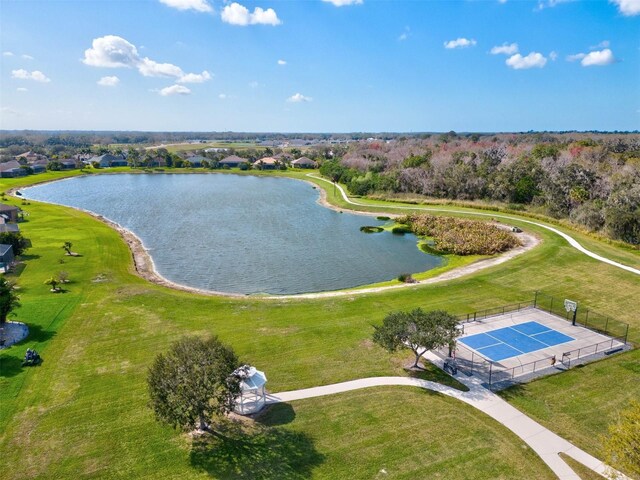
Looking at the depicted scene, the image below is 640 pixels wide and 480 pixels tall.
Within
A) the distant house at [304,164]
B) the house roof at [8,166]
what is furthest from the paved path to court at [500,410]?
the distant house at [304,164]

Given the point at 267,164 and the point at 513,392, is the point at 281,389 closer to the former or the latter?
the point at 513,392

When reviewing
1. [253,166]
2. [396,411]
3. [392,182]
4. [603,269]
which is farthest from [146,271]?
[253,166]

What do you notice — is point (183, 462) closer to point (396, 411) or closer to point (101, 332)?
point (396, 411)

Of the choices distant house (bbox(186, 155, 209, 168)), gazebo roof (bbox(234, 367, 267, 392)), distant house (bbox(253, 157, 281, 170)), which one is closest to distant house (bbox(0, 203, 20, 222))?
gazebo roof (bbox(234, 367, 267, 392))

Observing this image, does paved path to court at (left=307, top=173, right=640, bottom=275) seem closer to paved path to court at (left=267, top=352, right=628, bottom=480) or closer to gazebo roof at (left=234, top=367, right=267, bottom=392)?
paved path to court at (left=267, top=352, right=628, bottom=480)

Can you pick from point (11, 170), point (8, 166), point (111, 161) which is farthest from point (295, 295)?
point (111, 161)
